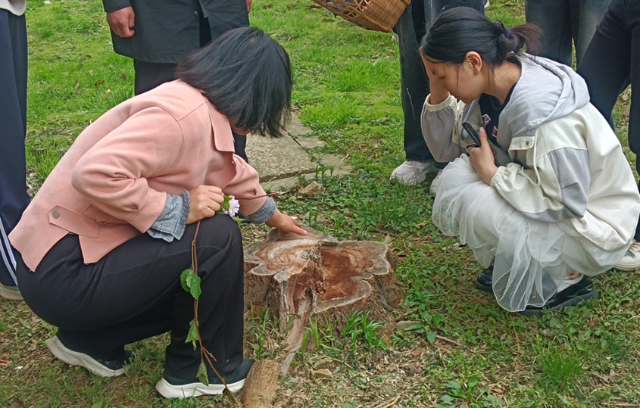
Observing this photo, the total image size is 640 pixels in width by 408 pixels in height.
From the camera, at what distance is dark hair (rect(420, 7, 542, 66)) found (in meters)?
2.56

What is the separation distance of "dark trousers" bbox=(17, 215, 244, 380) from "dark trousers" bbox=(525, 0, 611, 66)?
2.47 m

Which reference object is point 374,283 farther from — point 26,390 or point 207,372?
point 26,390

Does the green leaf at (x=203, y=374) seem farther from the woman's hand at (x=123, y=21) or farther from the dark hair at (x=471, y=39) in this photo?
the woman's hand at (x=123, y=21)

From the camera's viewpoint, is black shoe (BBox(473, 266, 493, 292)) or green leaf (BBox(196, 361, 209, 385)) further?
black shoe (BBox(473, 266, 493, 292))

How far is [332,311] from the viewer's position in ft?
8.56

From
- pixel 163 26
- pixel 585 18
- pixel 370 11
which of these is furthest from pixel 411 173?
pixel 163 26

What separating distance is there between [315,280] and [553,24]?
219cm

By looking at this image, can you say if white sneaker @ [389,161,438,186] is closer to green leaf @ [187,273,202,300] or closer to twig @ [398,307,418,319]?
twig @ [398,307,418,319]

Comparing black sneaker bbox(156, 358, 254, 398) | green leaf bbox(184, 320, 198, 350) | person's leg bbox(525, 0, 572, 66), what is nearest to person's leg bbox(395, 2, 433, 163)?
person's leg bbox(525, 0, 572, 66)

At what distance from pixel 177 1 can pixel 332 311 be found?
5.86 ft

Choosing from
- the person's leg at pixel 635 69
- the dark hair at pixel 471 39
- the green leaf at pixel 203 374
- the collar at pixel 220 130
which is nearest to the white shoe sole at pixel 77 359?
the green leaf at pixel 203 374

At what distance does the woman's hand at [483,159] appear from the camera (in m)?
2.70

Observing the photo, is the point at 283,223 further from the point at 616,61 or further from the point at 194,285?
the point at 616,61

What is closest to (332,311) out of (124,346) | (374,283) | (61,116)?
(374,283)
